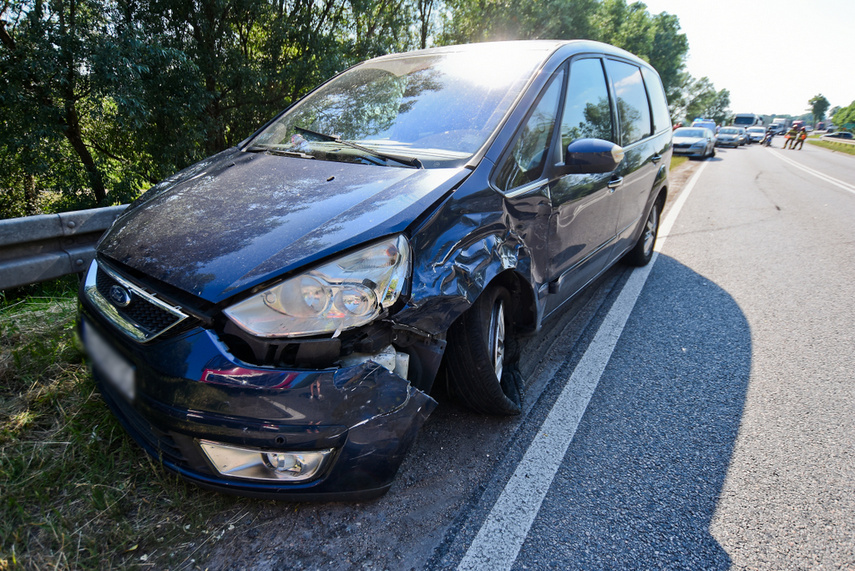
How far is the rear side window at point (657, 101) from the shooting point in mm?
4468

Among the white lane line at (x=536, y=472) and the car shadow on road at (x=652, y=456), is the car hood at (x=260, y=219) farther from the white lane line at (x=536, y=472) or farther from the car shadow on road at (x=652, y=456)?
the car shadow on road at (x=652, y=456)

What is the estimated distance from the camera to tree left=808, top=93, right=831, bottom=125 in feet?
437

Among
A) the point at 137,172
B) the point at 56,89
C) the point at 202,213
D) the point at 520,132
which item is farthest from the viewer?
the point at 137,172

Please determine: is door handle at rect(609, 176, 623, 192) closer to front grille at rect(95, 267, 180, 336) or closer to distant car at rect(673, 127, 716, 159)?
front grille at rect(95, 267, 180, 336)

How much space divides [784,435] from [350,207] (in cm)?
241

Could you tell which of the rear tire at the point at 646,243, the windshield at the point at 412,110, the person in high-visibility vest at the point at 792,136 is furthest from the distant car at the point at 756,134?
the windshield at the point at 412,110

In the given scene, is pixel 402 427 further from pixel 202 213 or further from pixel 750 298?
pixel 750 298

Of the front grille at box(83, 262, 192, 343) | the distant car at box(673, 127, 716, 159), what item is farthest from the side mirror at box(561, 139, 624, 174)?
the distant car at box(673, 127, 716, 159)

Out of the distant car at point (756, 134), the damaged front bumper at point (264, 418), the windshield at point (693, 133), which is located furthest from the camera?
the distant car at point (756, 134)

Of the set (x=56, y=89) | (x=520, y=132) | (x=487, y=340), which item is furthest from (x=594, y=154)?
(x=56, y=89)

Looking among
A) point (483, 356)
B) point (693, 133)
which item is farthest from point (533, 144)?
point (693, 133)

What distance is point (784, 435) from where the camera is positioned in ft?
8.30

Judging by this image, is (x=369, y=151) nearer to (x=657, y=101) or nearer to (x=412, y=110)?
(x=412, y=110)

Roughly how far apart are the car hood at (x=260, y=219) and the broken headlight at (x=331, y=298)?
5 centimetres
